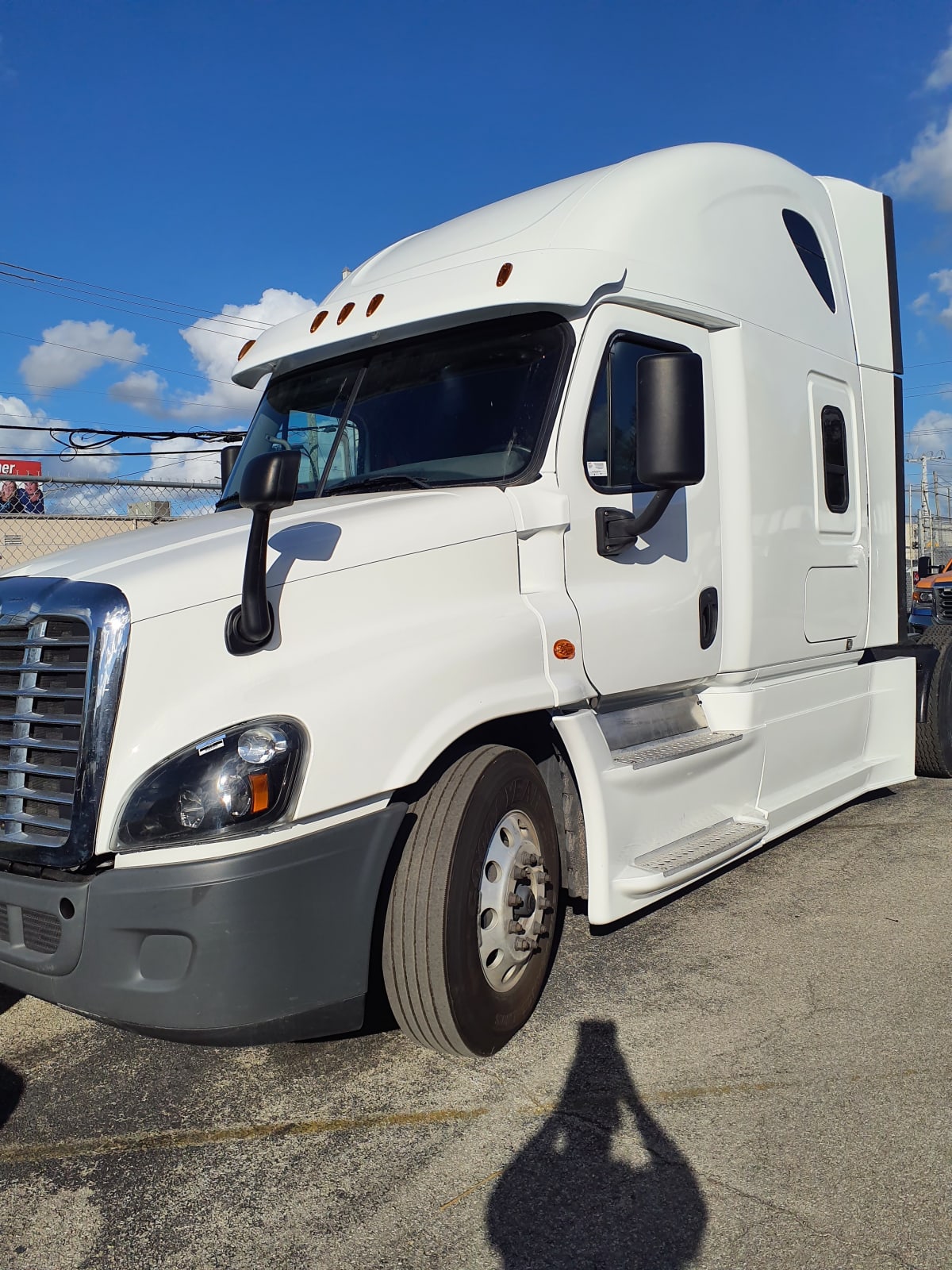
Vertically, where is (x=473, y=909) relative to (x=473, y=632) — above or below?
below

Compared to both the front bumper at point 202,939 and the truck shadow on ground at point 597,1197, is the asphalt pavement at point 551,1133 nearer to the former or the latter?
the truck shadow on ground at point 597,1197

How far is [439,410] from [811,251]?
2.73 m

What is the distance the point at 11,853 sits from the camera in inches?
113

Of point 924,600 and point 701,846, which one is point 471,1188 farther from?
point 924,600

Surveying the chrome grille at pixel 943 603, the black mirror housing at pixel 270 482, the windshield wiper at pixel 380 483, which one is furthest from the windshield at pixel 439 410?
the chrome grille at pixel 943 603

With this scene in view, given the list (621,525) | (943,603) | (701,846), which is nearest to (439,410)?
(621,525)

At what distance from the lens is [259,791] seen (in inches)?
107

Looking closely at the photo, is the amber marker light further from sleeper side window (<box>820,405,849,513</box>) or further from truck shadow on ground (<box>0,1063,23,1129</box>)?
sleeper side window (<box>820,405,849,513</box>)

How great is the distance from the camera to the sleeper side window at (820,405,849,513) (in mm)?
5562

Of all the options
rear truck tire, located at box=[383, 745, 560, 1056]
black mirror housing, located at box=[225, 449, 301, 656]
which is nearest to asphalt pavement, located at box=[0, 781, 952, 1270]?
rear truck tire, located at box=[383, 745, 560, 1056]

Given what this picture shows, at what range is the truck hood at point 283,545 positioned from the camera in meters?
2.94

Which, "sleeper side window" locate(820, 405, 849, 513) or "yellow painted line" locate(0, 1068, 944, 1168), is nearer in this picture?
"yellow painted line" locate(0, 1068, 944, 1168)

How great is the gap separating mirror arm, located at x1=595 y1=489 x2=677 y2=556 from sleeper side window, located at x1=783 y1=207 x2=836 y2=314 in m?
2.25

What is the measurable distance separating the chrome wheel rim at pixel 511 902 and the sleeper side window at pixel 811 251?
3.50 m
